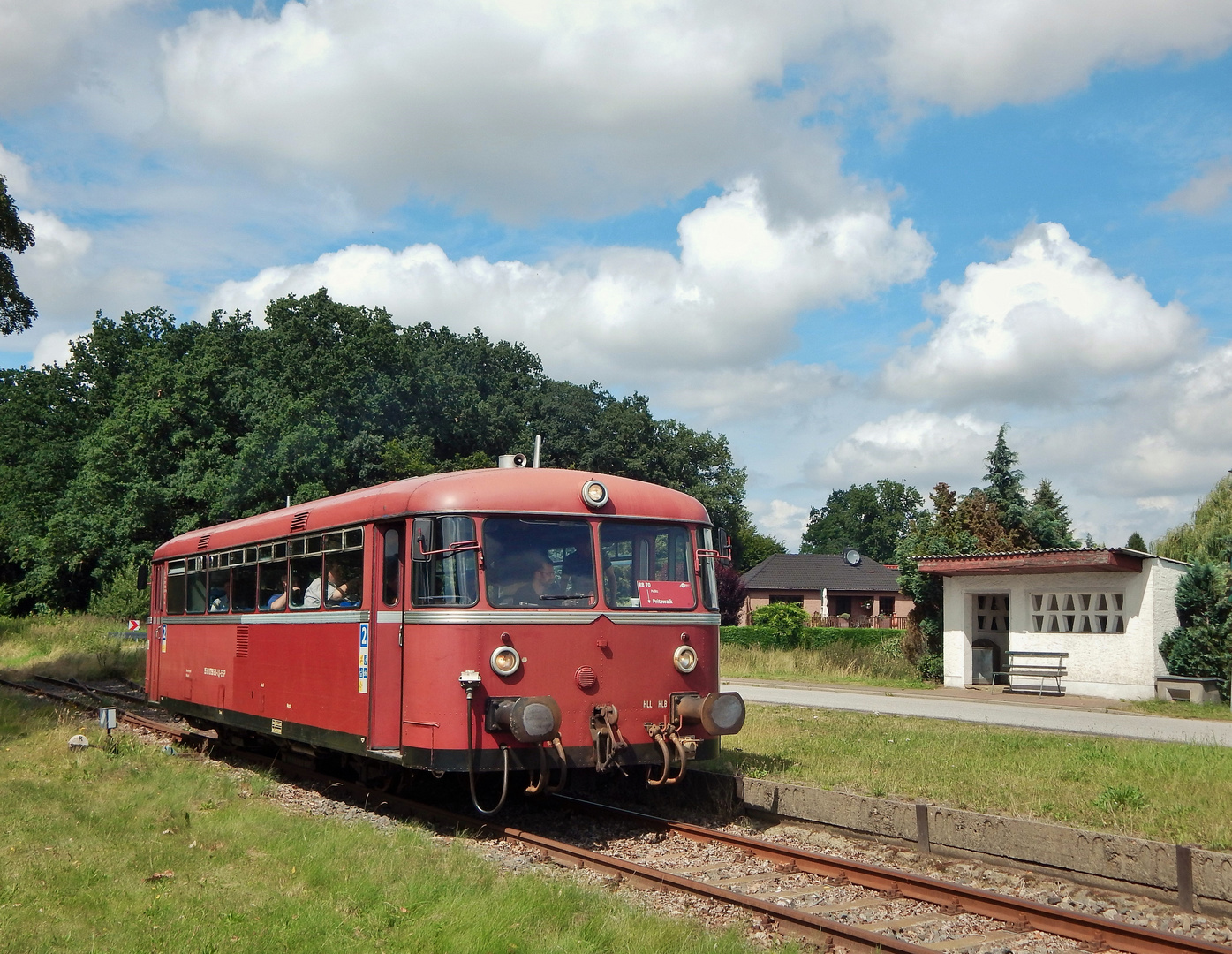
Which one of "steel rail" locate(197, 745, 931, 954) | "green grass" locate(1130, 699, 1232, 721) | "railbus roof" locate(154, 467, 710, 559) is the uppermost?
"railbus roof" locate(154, 467, 710, 559)

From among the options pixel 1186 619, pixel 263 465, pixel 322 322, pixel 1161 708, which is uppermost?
pixel 322 322

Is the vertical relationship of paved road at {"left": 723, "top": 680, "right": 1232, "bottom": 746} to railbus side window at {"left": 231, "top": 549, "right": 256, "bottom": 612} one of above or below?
below

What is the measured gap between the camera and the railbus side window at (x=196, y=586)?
1488 centimetres

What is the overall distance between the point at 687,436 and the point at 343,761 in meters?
54.3

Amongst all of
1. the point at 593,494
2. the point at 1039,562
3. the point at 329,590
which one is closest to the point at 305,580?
the point at 329,590

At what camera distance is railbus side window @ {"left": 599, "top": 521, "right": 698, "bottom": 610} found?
10.2 m

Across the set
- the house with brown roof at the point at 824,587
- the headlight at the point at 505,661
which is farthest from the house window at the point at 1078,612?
the house with brown roof at the point at 824,587

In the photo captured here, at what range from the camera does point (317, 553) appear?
37.7ft

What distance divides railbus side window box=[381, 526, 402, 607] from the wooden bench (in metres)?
17.5

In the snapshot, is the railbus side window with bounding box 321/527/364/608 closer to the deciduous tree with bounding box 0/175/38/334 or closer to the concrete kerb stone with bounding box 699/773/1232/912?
the concrete kerb stone with bounding box 699/773/1232/912

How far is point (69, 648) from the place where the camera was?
1299 inches

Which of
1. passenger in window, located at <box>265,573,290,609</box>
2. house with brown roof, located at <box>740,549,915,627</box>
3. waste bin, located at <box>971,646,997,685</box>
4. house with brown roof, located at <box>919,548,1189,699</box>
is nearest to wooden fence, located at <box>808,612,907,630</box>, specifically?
house with brown roof, located at <box>740,549,915,627</box>

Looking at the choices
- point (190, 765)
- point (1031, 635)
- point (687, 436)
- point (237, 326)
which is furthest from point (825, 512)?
point (190, 765)

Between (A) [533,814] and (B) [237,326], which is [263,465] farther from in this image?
(A) [533,814]
